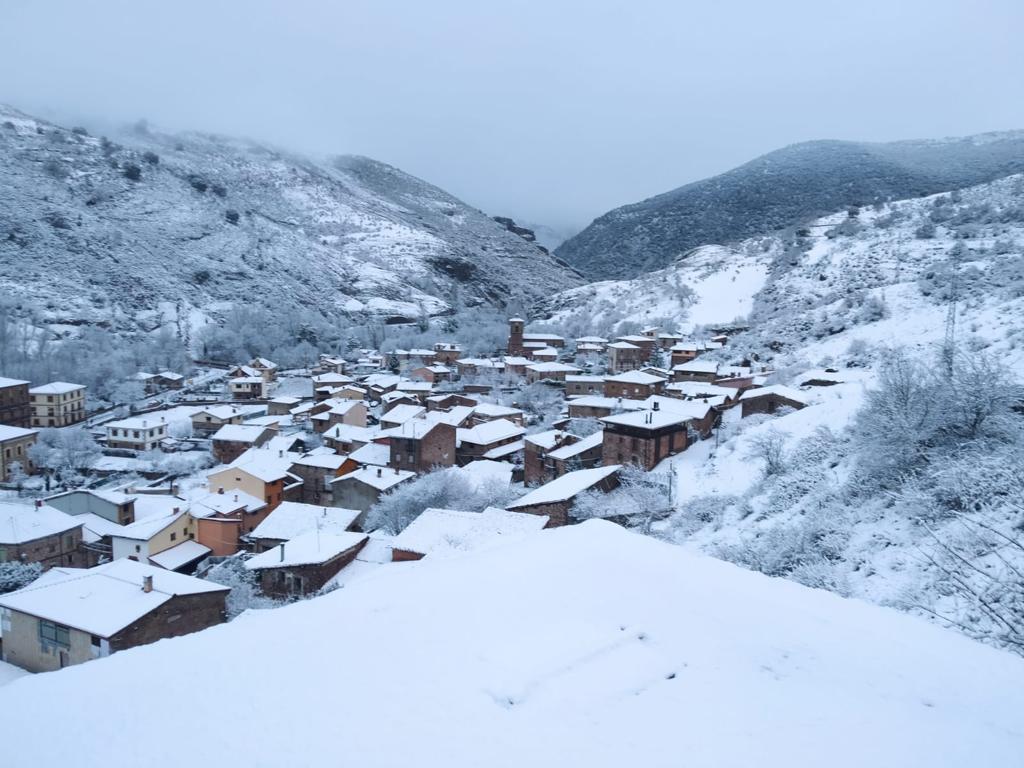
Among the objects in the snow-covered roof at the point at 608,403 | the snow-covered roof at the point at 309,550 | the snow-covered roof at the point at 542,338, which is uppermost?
the snow-covered roof at the point at 542,338

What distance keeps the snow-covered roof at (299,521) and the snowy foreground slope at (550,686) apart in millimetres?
17969

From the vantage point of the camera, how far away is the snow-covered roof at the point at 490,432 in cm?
3172

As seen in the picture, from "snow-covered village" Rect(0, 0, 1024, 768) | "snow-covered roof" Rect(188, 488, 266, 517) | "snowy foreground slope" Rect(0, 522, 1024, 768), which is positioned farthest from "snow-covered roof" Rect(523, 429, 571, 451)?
"snowy foreground slope" Rect(0, 522, 1024, 768)

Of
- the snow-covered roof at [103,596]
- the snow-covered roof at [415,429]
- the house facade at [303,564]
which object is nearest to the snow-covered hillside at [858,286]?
the house facade at [303,564]

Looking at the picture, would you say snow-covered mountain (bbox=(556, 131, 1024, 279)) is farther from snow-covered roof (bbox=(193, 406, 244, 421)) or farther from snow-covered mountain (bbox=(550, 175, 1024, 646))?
snow-covered roof (bbox=(193, 406, 244, 421))

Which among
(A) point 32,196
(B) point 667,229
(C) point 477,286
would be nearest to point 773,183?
(B) point 667,229

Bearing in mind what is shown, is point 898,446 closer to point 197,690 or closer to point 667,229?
point 197,690

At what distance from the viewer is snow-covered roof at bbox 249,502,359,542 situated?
22891 millimetres

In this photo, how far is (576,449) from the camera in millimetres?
24281

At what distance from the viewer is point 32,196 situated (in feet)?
237

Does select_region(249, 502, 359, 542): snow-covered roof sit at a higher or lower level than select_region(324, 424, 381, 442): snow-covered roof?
lower

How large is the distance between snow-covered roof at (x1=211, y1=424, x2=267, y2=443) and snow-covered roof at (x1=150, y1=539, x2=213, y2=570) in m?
11.0

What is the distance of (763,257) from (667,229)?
6727 centimetres

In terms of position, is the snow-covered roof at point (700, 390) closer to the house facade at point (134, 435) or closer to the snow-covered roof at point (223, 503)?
the snow-covered roof at point (223, 503)
